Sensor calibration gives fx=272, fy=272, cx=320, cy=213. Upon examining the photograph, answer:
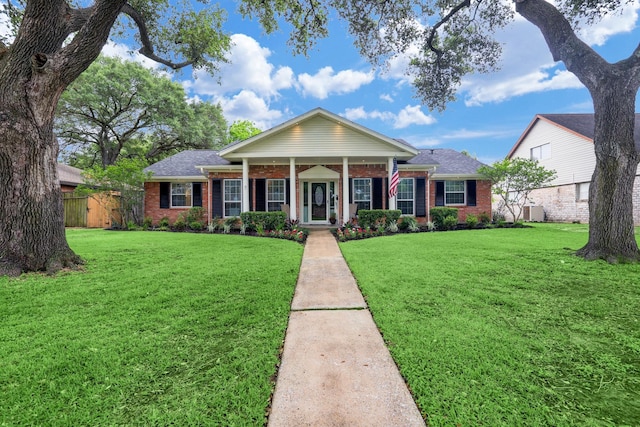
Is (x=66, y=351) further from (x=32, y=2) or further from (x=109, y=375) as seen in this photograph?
(x=32, y=2)

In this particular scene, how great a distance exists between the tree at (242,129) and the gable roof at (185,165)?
15372mm

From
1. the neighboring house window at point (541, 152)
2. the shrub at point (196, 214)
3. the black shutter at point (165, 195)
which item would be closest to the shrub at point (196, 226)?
the shrub at point (196, 214)

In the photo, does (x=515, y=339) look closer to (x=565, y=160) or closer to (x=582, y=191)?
(x=582, y=191)

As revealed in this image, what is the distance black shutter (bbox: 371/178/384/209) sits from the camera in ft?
43.6

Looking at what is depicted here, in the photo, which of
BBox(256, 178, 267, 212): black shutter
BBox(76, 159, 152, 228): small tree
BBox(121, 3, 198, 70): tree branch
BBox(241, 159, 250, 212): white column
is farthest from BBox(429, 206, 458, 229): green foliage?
BBox(76, 159, 152, 228): small tree

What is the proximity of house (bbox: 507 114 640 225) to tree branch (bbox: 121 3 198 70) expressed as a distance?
20768 mm

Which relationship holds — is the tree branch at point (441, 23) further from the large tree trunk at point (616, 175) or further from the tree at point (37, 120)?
the tree at point (37, 120)

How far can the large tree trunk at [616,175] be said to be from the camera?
219 inches

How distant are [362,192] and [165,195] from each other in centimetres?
1012

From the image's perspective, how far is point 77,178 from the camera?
68.9ft

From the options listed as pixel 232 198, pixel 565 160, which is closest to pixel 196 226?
pixel 232 198

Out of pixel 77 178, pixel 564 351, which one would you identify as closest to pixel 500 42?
pixel 564 351

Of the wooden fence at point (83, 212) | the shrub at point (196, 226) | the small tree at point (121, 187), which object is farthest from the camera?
the wooden fence at point (83, 212)

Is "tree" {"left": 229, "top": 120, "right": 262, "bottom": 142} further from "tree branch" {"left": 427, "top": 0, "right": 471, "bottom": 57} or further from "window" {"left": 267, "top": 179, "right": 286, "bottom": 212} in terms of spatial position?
"tree branch" {"left": 427, "top": 0, "right": 471, "bottom": 57}
